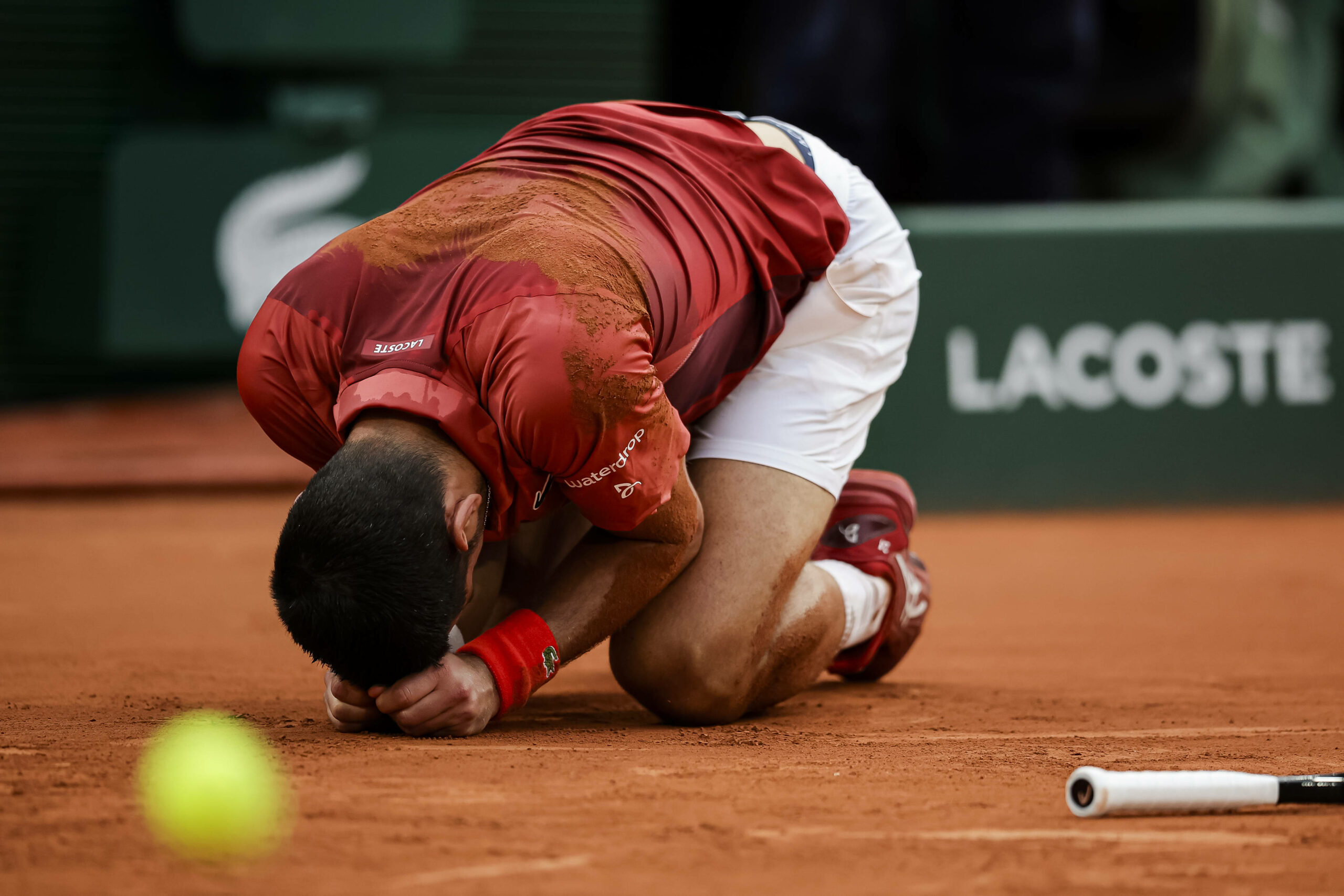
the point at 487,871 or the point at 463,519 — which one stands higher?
the point at 463,519

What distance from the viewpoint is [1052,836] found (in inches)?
64.2

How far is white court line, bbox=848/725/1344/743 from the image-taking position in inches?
88.5

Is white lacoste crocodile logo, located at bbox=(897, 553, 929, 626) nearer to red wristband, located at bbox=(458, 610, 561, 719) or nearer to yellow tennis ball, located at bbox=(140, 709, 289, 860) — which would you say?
red wristband, located at bbox=(458, 610, 561, 719)

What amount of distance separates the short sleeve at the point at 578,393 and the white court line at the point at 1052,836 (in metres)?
0.58

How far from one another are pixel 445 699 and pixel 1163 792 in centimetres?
99

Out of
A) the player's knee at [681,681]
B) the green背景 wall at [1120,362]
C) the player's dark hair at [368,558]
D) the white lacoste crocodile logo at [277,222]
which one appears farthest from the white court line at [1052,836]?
the white lacoste crocodile logo at [277,222]

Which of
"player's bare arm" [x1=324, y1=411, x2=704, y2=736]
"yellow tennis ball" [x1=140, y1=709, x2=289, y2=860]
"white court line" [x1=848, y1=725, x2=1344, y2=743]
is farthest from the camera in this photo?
"white court line" [x1=848, y1=725, x2=1344, y2=743]

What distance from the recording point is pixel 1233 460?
18.5 feet

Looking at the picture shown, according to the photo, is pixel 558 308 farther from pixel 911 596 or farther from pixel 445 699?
pixel 911 596

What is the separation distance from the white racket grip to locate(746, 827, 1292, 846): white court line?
33mm

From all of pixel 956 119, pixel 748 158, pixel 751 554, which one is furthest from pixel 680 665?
pixel 956 119

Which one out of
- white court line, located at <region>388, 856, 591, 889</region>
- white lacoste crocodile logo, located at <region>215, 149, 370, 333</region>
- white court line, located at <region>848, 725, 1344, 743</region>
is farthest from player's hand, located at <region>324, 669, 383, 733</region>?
white lacoste crocodile logo, located at <region>215, 149, 370, 333</region>

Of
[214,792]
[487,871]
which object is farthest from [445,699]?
[487,871]

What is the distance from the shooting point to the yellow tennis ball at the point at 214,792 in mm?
1567
